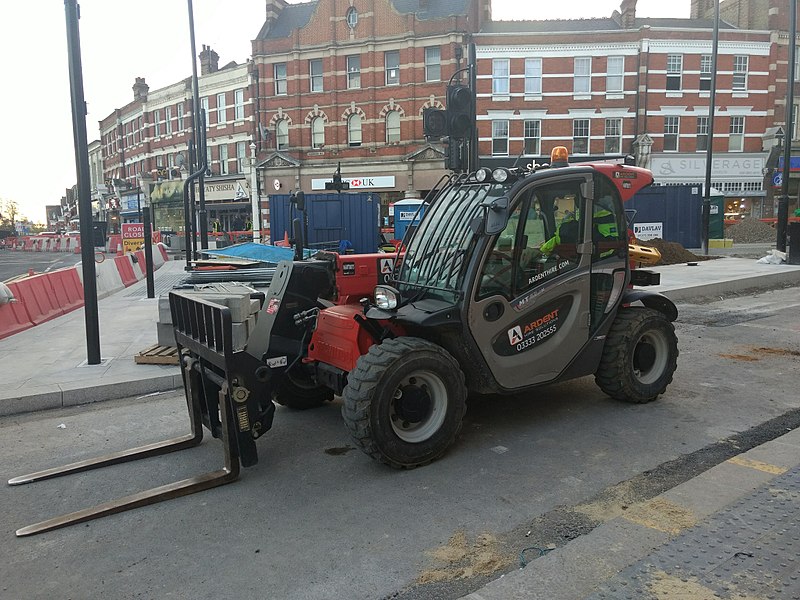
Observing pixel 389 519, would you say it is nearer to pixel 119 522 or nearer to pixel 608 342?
pixel 119 522

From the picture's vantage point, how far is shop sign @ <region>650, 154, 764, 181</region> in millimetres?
34750

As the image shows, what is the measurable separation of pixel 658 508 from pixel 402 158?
107ft

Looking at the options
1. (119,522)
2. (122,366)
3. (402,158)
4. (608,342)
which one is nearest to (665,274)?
(608,342)

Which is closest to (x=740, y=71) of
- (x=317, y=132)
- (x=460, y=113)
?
(x=317, y=132)

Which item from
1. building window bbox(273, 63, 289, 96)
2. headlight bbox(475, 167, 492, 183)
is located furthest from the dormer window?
headlight bbox(475, 167, 492, 183)

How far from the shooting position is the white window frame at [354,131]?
36.7 meters

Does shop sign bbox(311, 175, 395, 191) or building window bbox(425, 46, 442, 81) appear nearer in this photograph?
building window bbox(425, 46, 442, 81)

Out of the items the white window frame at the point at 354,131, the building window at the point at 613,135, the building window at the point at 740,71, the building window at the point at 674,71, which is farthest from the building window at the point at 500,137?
the building window at the point at 740,71

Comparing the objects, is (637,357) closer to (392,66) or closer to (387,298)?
(387,298)

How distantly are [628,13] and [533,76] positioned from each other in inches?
250

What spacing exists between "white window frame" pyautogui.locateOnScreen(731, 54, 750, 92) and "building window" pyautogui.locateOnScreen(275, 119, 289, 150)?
26.2 metres

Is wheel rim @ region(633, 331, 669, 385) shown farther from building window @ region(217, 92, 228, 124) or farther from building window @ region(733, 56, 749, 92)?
building window @ region(217, 92, 228, 124)

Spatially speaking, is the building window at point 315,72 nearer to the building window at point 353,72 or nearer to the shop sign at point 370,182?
the building window at point 353,72

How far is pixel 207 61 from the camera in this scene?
4494 centimetres
